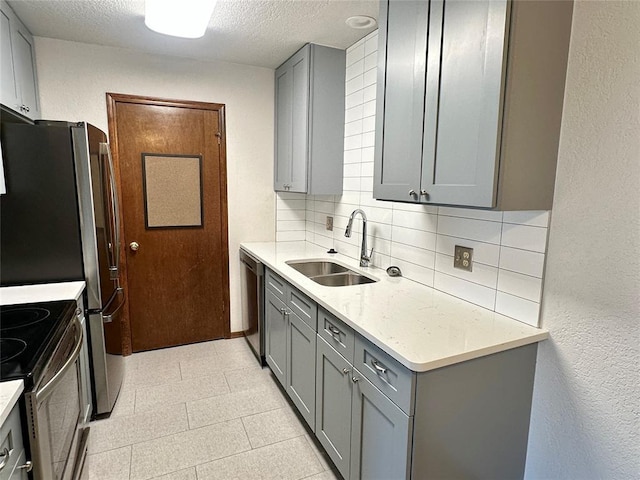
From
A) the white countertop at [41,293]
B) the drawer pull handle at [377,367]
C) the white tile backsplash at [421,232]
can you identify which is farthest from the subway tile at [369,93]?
the white countertop at [41,293]

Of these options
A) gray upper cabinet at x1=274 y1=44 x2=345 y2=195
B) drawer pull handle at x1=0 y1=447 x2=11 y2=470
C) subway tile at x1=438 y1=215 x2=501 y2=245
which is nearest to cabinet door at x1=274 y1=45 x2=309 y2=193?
gray upper cabinet at x1=274 y1=44 x2=345 y2=195

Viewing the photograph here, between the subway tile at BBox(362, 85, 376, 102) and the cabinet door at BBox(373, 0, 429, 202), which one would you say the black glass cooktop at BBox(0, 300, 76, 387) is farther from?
the subway tile at BBox(362, 85, 376, 102)

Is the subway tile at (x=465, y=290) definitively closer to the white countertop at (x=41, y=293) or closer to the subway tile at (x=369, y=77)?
the subway tile at (x=369, y=77)

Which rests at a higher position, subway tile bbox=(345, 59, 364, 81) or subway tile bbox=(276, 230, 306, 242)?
subway tile bbox=(345, 59, 364, 81)

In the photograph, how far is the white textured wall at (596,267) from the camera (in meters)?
1.20

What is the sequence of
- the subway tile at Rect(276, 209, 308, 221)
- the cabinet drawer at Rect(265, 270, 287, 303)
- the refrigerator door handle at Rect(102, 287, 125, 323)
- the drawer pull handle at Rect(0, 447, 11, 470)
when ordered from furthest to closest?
1. the subway tile at Rect(276, 209, 308, 221)
2. the cabinet drawer at Rect(265, 270, 287, 303)
3. the refrigerator door handle at Rect(102, 287, 125, 323)
4. the drawer pull handle at Rect(0, 447, 11, 470)

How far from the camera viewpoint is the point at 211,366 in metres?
2.95

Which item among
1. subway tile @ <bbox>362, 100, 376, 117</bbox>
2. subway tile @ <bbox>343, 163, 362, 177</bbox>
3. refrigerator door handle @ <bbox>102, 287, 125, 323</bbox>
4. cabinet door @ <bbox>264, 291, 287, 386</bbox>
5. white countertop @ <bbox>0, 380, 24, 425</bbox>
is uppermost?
subway tile @ <bbox>362, 100, 376, 117</bbox>

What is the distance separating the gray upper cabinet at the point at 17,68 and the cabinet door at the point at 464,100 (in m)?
2.14

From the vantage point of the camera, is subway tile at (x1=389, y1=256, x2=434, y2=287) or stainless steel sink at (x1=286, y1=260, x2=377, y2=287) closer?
subway tile at (x1=389, y1=256, x2=434, y2=287)

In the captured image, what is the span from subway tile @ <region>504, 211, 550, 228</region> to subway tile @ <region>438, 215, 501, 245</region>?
6cm

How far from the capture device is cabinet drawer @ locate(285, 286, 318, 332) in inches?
76.5

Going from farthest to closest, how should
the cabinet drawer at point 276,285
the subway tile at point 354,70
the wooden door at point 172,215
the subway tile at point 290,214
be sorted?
the subway tile at point 290,214, the wooden door at point 172,215, the subway tile at point 354,70, the cabinet drawer at point 276,285

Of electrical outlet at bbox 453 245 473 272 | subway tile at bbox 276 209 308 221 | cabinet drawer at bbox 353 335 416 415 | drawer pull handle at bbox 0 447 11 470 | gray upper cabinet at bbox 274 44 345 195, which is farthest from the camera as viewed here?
subway tile at bbox 276 209 308 221
